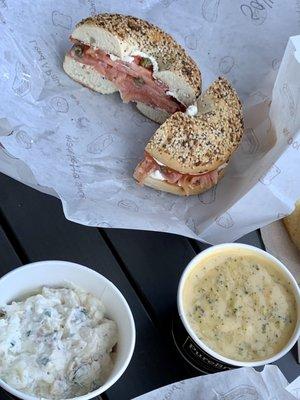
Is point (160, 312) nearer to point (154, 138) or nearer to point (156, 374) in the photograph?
point (156, 374)

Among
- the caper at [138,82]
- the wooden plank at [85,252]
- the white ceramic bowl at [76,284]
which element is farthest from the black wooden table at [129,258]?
the caper at [138,82]

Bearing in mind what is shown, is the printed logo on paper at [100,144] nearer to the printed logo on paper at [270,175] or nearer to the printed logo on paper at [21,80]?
the printed logo on paper at [21,80]

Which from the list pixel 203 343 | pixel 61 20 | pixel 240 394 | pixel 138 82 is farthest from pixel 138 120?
pixel 240 394

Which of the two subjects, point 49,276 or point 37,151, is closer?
point 49,276

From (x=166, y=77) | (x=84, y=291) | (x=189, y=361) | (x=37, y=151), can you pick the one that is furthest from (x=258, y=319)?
(x=166, y=77)

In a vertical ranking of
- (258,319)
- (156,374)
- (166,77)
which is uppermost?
(166,77)

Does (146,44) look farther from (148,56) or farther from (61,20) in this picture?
(61,20)
